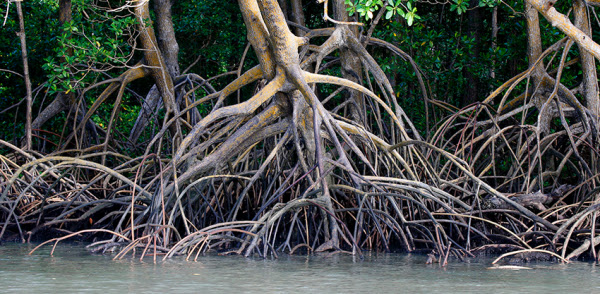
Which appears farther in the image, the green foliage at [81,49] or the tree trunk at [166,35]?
the tree trunk at [166,35]

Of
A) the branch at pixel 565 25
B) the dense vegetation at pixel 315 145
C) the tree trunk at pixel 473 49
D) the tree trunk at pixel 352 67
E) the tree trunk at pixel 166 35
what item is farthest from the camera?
the tree trunk at pixel 473 49

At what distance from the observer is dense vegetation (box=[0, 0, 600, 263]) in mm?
6176

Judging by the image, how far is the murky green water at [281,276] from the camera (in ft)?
14.2

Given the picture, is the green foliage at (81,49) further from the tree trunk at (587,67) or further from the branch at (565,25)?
the tree trunk at (587,67)

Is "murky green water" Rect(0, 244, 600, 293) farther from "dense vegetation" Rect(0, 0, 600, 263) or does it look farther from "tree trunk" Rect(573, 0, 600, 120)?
"tree trunk" Rect(573, 0, 600, 120)

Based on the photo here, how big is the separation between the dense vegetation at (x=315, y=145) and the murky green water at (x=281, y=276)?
0.29 metres

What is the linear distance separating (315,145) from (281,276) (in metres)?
1.64

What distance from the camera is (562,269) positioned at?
522 cm

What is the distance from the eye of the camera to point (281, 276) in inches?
189

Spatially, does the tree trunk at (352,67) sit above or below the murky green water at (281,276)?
above

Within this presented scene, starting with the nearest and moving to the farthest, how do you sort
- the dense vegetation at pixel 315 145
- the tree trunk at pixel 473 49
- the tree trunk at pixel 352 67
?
the dense vegetation at pixel 315 145 < the tree trunk at pixel 352 67 < the tree trunk at pixel 473 49

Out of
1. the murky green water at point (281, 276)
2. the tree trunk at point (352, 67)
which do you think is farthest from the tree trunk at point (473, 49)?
the murky green water at point (281, 276)

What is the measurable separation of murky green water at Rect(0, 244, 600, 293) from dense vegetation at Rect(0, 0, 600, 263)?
11.5 inches

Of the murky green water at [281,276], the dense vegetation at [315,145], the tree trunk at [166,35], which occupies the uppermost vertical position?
the tree trunk at [166,35]
